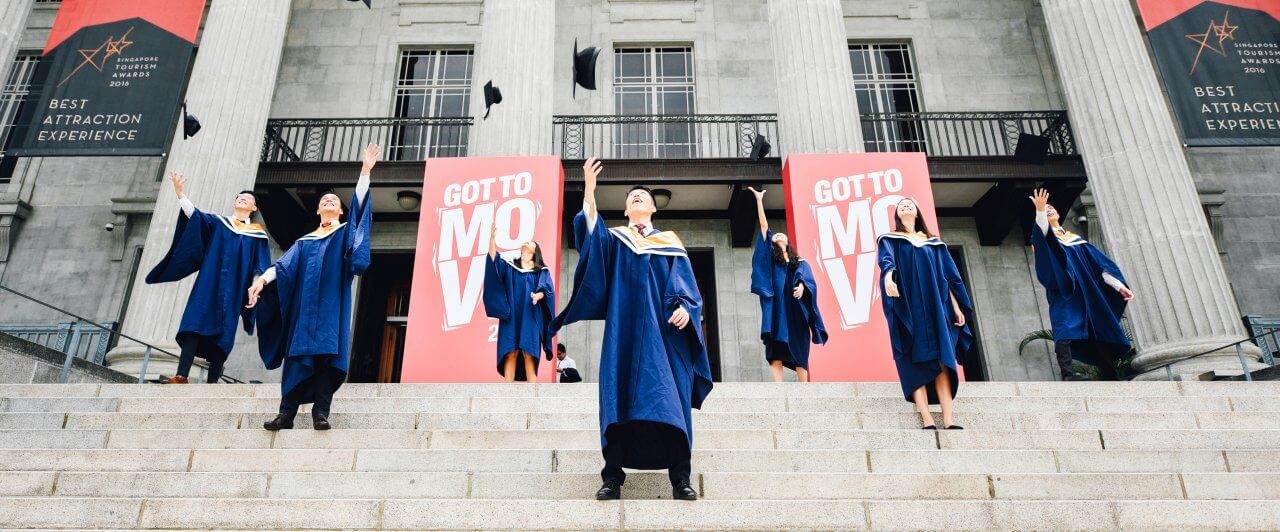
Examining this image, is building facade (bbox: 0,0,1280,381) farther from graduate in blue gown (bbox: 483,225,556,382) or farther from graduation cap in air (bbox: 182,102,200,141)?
graduate in blue gown (bbox: 483,225,556,382)

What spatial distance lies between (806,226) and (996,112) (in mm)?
6422

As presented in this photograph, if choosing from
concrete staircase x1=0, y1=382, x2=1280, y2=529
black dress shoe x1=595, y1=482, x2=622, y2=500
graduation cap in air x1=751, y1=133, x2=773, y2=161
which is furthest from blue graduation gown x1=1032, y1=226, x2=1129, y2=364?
black dress shoe x1=595, y1=482, x2=622, y2=500

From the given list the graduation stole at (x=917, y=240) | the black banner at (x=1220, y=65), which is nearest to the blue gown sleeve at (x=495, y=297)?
the graduation stole at (x=917, y=240)

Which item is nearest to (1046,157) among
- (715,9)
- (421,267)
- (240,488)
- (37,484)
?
(715,9)

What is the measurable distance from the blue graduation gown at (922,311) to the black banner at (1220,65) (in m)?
6.50

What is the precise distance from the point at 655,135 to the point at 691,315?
36.1 ft

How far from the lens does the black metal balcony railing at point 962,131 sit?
44.1ft

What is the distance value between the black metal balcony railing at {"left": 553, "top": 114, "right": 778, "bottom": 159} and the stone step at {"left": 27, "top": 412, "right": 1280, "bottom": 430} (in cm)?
865

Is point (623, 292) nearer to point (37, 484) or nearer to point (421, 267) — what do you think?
point (37, 484)

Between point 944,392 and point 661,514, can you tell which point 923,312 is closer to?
point 944,392

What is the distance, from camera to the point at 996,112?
13773 mm

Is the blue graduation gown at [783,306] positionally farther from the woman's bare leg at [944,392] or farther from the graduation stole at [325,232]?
the graduation stole at [325,232]

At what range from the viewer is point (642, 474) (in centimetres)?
394

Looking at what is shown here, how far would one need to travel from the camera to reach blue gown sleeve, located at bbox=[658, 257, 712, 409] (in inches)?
154
